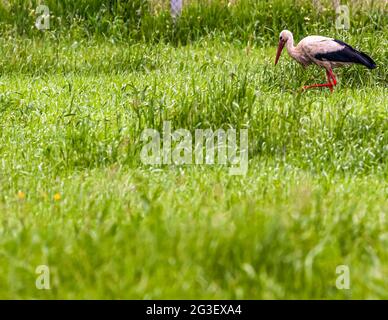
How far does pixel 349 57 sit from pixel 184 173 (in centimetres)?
322

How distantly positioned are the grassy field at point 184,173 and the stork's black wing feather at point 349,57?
30 centimetres

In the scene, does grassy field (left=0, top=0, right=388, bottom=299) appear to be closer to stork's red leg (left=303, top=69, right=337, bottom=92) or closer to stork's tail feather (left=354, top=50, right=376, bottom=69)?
stork's red leg (left=303, top=69, right=337, bottom=92)

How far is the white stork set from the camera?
7770mm

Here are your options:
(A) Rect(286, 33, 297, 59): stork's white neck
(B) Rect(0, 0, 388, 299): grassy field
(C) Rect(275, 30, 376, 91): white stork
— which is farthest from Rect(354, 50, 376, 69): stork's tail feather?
(A) Rect(286, 33, 297, 59): stork's white neck

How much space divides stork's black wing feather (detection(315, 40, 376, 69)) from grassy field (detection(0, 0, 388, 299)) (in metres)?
0.30

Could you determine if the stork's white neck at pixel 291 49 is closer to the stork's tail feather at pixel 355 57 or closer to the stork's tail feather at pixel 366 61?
the stork's tail feather at pixel 355 57

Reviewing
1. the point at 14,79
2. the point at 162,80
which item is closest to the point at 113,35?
the point at 14,79

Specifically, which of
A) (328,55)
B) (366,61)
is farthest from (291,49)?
(366,61)

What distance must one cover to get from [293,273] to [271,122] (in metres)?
2.86

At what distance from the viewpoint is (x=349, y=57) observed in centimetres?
777

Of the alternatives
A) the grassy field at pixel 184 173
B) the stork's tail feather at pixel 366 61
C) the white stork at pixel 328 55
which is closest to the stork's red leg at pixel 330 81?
the white stork at pixel 328 55

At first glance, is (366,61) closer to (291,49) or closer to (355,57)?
(355,57)

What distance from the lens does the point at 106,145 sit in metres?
5.67

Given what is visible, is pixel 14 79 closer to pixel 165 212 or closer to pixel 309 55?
pixel 309 55
